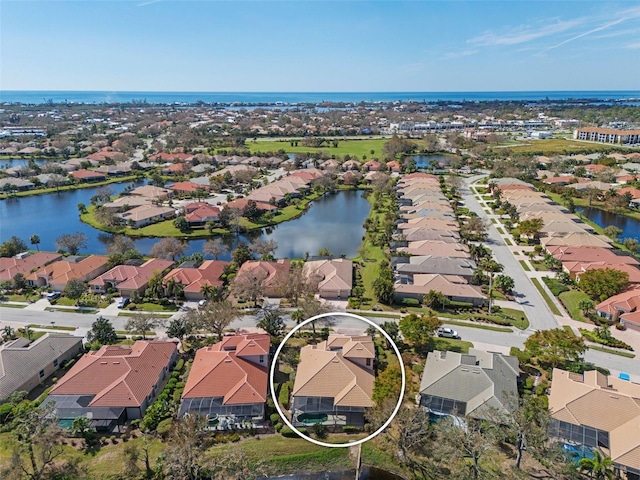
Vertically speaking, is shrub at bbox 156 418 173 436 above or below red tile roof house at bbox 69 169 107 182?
below

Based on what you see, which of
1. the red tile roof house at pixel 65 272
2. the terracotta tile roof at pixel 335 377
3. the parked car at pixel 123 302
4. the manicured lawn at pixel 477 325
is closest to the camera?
the terracotta tile roof at pixel 335 377

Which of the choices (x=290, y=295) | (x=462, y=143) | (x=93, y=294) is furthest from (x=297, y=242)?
Result: (x=462, y=143)

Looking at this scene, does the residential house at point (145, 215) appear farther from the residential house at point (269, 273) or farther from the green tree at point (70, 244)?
the residential house at point (269, 273)

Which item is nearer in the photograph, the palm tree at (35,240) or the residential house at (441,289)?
the residential house at (441,289)

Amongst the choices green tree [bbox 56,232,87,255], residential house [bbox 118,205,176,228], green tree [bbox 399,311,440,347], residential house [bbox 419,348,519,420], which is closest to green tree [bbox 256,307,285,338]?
green tree [bbox 399,311,440,347]

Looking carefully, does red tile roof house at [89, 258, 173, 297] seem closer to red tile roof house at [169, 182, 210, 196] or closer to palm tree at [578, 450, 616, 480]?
red tile roof house at [169, 182, 210, 196]

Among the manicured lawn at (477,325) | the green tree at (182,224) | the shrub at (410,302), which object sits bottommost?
the manicured lawn at (477,325)

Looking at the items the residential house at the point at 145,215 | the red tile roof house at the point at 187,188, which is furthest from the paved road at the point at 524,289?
the red tile roof house at the point at 187,188

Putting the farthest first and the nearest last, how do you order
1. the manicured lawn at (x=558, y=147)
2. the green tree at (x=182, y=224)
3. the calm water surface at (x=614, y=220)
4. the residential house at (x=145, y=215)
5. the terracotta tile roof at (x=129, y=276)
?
1. the manicured lawn at (x=558, y=147)
2. the residential house at (x=145, y=215)
3. the calm water surface at (x=614, y=220)
4. the green tree at (x=182, y=224)
5. the terracotta tile roof at (x=129, y=276)
